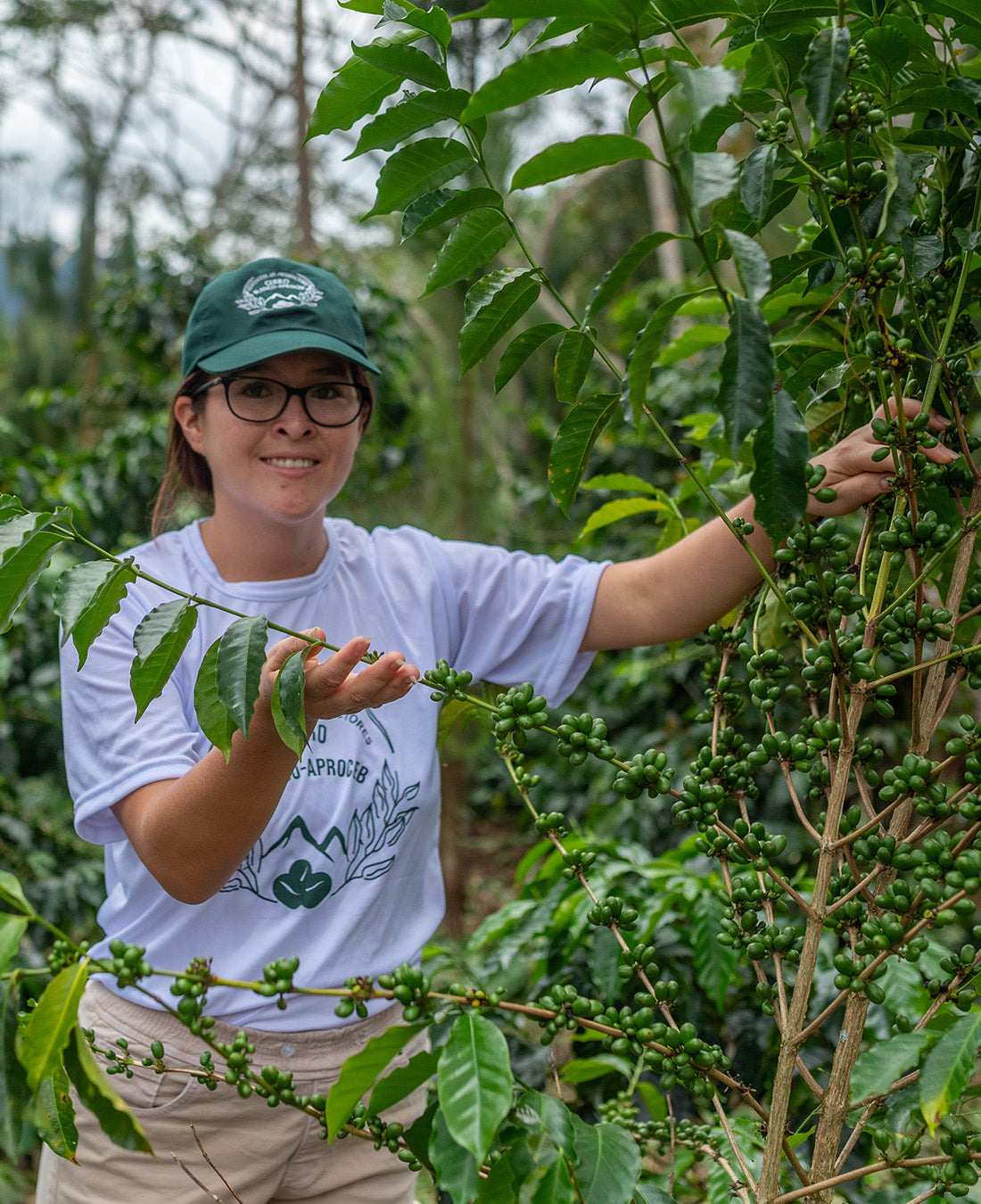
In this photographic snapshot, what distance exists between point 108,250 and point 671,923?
10.8 m

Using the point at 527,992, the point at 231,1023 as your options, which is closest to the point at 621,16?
the point at 231,1023

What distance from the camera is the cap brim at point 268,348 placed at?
4.45 feet

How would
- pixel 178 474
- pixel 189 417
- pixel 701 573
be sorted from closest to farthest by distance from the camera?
pixel 701 573 < pixel 189 417 < pixel 178 474

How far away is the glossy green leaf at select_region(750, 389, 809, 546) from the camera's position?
723 millimetres

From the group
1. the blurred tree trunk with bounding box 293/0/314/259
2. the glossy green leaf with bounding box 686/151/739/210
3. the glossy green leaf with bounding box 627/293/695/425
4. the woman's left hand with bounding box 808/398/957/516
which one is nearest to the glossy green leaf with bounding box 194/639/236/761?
the glossy green leaf with bounding box 627/293/695/425

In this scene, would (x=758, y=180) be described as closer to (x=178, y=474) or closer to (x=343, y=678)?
(x=343, y=678)

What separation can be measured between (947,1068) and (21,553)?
2.48ft

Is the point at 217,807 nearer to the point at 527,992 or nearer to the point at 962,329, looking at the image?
the point at 962,329

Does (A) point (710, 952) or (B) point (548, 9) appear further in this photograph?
(A) point (710, 952)

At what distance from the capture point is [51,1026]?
0.66 meters

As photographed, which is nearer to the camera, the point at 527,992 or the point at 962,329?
the point at 962,329

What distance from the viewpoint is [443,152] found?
90 centimetres

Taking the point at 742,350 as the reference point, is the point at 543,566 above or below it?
below

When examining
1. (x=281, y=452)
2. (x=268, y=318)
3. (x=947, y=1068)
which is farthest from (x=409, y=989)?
(x=268, y=318)
